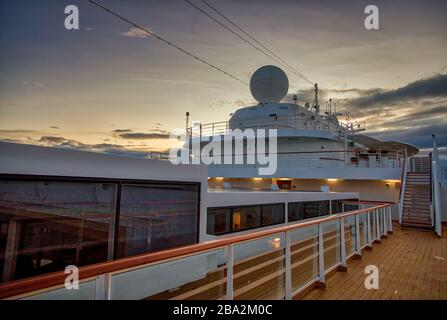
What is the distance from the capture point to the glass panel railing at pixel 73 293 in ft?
3.60

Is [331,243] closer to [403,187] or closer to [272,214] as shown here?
[272,214]

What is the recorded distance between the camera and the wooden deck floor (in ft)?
10.2

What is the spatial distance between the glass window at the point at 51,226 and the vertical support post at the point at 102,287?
1071mm

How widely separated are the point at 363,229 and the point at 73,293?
17.2 ft

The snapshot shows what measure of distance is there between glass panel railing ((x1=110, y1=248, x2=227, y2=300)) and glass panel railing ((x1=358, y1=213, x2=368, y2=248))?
376cm

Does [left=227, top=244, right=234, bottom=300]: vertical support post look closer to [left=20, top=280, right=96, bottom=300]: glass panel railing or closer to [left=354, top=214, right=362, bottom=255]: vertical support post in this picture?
[left=20, top=280, right=96, bottom=300]: glass panel railing

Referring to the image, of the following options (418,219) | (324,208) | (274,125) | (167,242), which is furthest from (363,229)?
(274,125)

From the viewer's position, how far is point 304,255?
304 cm

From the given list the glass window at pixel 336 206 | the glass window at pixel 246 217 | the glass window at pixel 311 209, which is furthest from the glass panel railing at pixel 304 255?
the glass window at pixel 336 206

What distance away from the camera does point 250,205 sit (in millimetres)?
5277

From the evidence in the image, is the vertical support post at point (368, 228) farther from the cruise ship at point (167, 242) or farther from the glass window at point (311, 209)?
the glass window at point (311, 209)

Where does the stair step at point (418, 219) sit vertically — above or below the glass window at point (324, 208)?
below

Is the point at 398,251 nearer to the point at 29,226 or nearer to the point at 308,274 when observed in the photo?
the point at 308,274

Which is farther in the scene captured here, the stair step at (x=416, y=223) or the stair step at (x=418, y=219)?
the stair step at (x=418, y=219)
